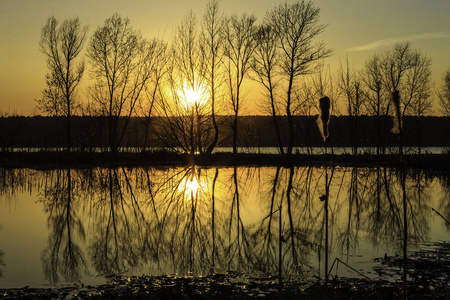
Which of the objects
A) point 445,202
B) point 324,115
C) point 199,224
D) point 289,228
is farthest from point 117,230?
point 445,202

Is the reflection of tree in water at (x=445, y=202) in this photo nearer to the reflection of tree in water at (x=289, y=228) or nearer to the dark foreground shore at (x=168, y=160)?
the reflection of tree in water at (x=289, y=228)

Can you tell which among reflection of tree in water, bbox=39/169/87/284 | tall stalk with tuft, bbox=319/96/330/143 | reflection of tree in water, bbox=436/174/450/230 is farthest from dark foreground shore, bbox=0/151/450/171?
tall stalk with tuft, bbox=319/96/330/143

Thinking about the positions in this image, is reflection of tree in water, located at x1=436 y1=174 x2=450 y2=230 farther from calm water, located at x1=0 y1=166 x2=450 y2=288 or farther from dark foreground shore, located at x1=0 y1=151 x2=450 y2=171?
dark foreground shore, located at x1=0 y1=151 x2=450 y2=171

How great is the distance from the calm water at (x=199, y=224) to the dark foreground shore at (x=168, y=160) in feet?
25.4

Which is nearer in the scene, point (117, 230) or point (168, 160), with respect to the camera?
A: point (117, 230)

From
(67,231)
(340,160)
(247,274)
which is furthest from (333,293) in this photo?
(340,160)

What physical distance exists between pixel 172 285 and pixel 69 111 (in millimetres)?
32921

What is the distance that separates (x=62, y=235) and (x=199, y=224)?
3.49 metres

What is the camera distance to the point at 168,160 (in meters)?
33.5

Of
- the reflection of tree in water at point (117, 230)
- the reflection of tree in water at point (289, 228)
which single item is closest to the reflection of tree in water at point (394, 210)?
the reflection of tree in water at point (289, 228)

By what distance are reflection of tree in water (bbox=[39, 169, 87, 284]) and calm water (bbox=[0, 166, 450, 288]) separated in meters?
0.02

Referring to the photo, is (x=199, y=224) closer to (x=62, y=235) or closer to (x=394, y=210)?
(x=62, y=235)

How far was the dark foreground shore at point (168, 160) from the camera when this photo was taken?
31.4m

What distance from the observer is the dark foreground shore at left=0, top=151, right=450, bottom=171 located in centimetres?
3142
